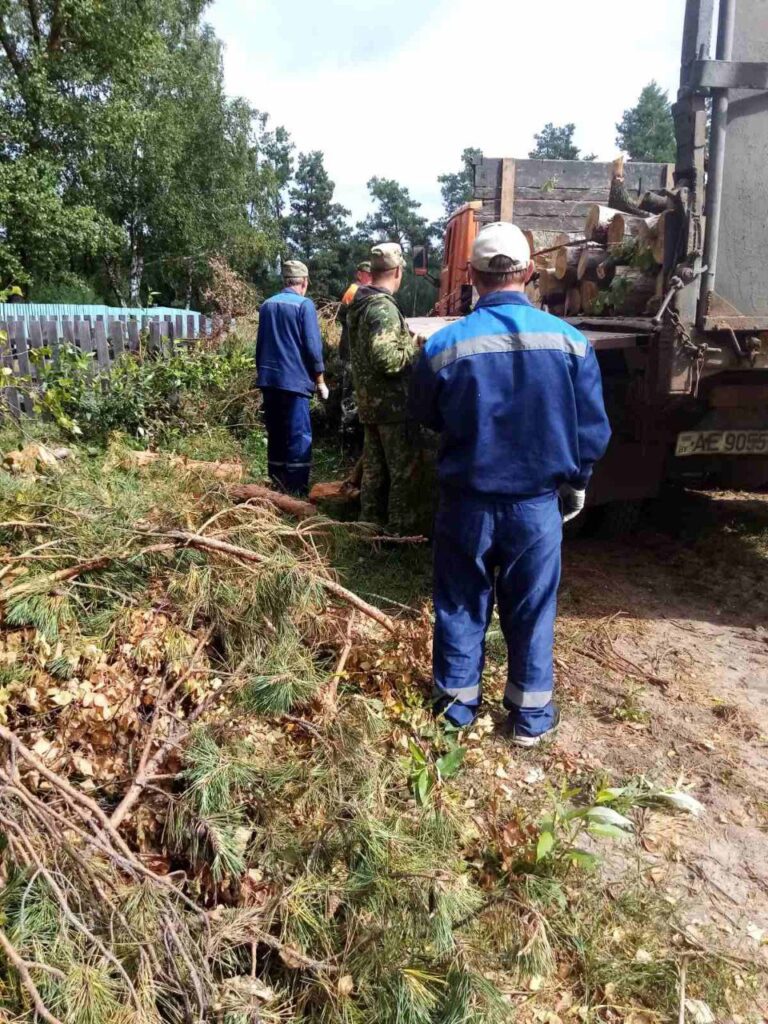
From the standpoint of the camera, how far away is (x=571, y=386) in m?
2.83

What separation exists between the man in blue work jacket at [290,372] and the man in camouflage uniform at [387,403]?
1.22 meters

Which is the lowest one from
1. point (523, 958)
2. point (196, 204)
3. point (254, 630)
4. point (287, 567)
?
point (523, 958)

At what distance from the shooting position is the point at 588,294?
519 centimetres

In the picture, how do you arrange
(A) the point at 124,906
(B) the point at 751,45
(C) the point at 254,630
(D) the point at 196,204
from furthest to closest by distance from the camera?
(D) the point at 196,204 < (B) the point at 751,45 < (C) the point at 254,630 < (A) the point at 124,906

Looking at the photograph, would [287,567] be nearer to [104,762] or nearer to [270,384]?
[104,762]

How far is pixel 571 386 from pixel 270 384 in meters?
3.28

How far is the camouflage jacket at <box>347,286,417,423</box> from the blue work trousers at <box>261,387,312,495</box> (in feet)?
4.43

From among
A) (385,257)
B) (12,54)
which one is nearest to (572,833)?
(385,257)

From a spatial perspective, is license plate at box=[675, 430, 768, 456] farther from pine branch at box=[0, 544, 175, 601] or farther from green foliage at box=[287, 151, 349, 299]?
green foliage at box=[287, 151, 349, 299]

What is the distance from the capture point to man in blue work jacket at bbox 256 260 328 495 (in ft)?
18.5

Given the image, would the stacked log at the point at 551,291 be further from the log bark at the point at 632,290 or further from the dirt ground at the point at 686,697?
the dirt ground at the point at 686,697

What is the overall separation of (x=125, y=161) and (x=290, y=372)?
2605 centimetres

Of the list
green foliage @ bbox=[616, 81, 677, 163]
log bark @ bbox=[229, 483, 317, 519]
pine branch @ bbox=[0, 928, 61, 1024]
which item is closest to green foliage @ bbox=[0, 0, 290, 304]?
log bark @ bbox=[229, 483, 317, 519]

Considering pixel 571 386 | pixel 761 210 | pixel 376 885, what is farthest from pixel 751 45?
pixel 376 885
